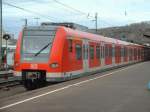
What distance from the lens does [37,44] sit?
2050 centimetres

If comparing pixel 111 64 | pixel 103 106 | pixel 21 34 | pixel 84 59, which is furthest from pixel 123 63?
pixel 103 106

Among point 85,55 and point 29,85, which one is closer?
point 29,85

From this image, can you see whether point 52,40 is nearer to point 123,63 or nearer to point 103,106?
point 103,106

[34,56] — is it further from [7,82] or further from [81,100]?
[81,100]

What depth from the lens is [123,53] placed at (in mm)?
44344

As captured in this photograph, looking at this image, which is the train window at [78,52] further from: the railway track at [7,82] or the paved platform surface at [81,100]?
the paved platform surface at [81,100]

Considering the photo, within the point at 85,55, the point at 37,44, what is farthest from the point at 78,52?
the point at 37,44

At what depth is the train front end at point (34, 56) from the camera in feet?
65.4

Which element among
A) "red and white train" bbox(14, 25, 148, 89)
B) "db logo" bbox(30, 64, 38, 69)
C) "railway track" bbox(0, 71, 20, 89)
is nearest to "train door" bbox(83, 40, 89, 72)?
"red and white train" bbox(14, 25, 148, 89)

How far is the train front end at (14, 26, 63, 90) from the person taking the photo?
1994 cm

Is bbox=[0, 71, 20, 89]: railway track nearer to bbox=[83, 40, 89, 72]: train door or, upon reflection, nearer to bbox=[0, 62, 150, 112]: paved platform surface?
bbox=[83, 40, 89, 72]: train door

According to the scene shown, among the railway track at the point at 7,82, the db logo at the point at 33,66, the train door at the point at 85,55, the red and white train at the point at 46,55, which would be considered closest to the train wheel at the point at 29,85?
the red and white train at the point at 46,55

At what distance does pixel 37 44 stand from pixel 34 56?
0.60 meters

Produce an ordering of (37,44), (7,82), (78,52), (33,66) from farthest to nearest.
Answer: (7,82) < (78,52) < (37,44) < (33,66)
